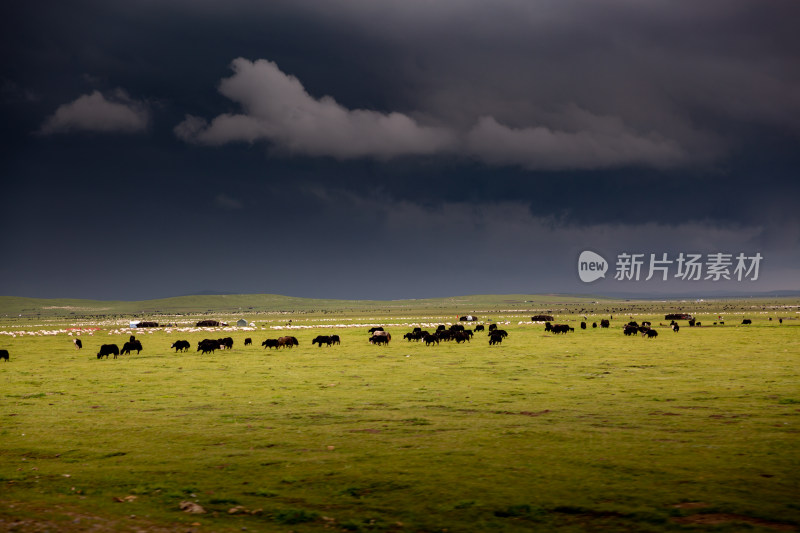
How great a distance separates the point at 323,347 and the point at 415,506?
39887 millimetres

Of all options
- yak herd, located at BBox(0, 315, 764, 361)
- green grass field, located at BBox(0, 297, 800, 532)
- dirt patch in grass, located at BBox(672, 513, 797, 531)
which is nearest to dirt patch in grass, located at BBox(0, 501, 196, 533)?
green grass field, located at BBox(0, 297, 800, 532)

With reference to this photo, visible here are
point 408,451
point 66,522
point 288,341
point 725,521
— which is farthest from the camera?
point 288,341

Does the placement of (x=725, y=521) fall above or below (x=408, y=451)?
above

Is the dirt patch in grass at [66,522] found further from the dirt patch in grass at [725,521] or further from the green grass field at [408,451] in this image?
the dirt patch in grass at [725,521]

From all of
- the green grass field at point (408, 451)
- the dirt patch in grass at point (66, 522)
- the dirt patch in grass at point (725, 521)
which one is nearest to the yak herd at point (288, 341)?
the green grass field at point (408, 451)

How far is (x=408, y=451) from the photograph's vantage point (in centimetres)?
1470

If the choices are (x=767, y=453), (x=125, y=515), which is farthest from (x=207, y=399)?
(x=767, y=453)

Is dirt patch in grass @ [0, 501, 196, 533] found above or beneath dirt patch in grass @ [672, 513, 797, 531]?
beneath

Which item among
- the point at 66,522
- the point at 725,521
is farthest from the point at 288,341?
the point at 725,521

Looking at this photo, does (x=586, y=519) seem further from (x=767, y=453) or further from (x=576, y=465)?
(x=767, y=453)

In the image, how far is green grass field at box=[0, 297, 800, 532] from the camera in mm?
10367

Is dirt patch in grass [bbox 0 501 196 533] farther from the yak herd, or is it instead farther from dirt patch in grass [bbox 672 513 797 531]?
the yak herd

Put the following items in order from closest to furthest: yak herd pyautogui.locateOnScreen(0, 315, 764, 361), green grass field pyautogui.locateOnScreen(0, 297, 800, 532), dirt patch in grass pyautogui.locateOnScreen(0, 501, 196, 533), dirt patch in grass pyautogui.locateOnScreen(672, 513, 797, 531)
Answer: dirt patch in grass pyautogui.locateOnScreen(672, 513, 797, 531)
dirt patch in grass pyautogui.locateOnScreen(0, 501, 196, 533)
green grass field pyautogui.locateOnScreen(0, 297, 800, 532)
yak herd pyautogui.locateOnScreen(0, 315, 764, 361)

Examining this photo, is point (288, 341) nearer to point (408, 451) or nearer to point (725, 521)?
point (408, 451)
